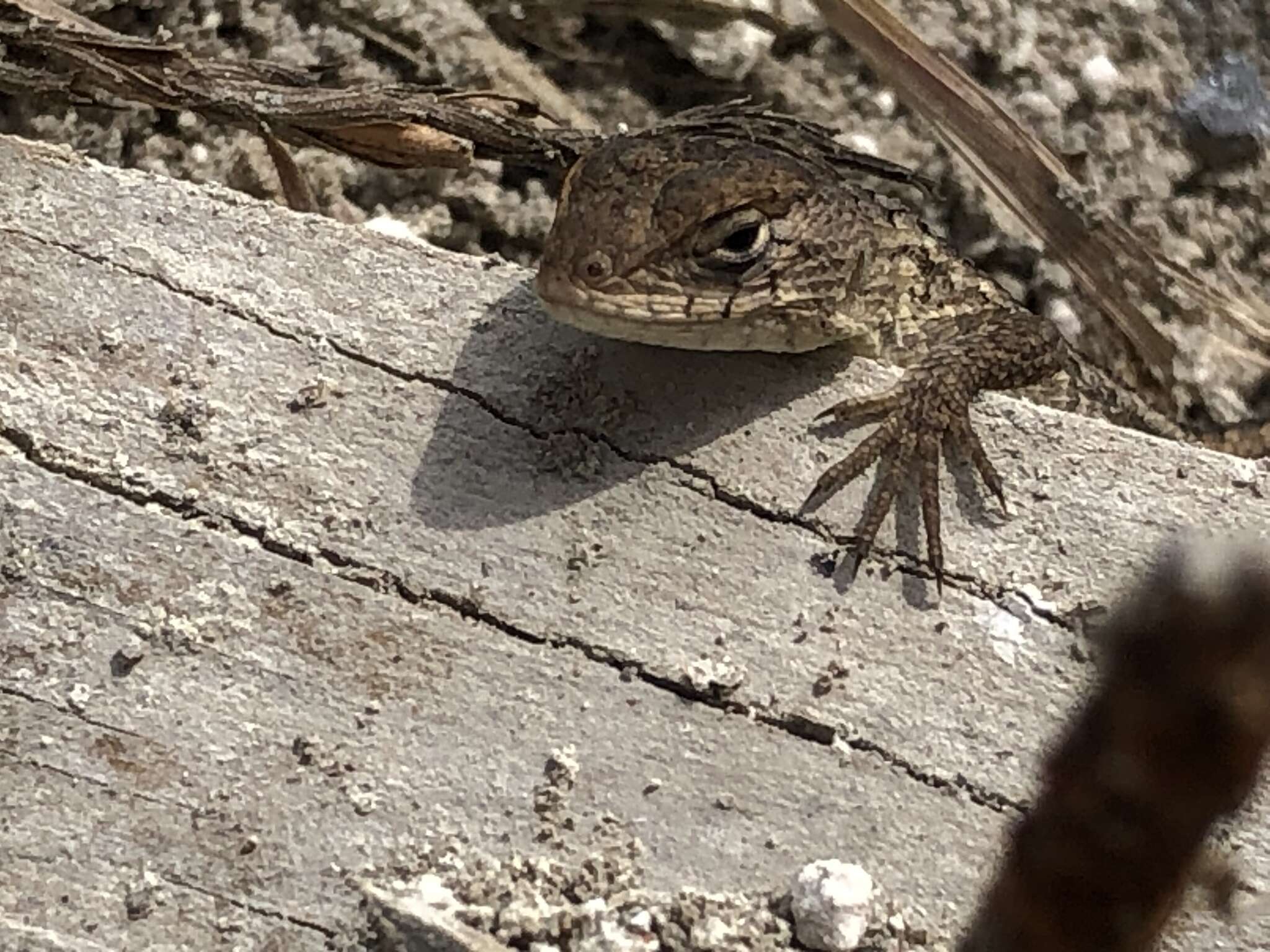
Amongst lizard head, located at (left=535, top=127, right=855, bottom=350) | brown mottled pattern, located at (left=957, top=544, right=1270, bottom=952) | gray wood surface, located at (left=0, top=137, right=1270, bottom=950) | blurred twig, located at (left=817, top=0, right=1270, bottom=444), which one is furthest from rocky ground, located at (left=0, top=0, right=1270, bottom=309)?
brown mottled pattern, located at (left=957, top=544, right=1270, bottom=952)

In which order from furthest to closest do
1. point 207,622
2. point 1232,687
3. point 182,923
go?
1. point 207,622
2. point 182,923
3. point 1232,687

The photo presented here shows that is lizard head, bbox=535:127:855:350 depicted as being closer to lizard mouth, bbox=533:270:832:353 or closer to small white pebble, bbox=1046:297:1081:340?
lizard mouth, bbox=533:270:832:353

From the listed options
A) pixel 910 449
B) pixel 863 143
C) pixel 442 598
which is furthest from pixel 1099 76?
pixel 442 598

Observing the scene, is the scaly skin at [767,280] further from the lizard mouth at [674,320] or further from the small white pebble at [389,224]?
the small white pebble at [389,224]

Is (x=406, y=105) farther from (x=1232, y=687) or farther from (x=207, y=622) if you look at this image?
(x=1232, y=687)

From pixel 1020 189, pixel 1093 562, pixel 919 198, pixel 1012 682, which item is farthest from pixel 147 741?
pixel 919 198

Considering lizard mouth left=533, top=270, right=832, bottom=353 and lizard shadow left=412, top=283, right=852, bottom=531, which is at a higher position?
lizard mouth left=533, top=270, right=832, bottom=353

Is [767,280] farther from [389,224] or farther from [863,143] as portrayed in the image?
[863,143]
